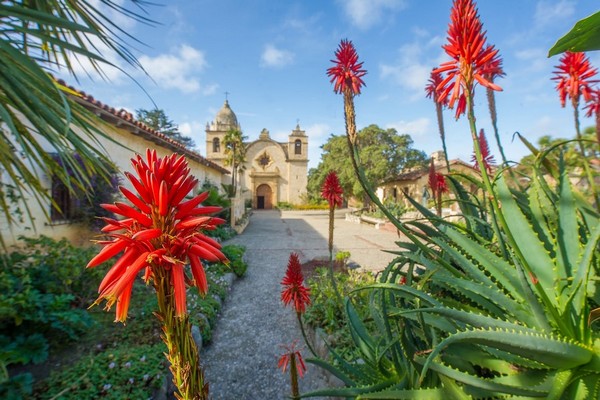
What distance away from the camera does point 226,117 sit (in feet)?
108

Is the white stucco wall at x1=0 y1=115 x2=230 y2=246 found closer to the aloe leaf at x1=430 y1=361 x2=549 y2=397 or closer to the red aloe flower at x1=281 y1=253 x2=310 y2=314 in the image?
the red aloe flower at x1=281 y1=253 x2=310 y2=314

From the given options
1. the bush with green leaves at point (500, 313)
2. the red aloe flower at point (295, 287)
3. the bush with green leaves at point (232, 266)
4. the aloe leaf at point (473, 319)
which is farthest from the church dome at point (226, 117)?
the aloe leaf at point (473, 319)

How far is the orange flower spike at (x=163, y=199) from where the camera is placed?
0.68m

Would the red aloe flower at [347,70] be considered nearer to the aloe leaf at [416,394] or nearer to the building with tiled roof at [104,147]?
the aloe leaf at [416,394]

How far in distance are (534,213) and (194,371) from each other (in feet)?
5.26

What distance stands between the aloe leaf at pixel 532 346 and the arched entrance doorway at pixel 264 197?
31508 mm

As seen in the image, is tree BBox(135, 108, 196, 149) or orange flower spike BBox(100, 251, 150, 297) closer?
orange flower spike BBox(100, 251, 150, 297)

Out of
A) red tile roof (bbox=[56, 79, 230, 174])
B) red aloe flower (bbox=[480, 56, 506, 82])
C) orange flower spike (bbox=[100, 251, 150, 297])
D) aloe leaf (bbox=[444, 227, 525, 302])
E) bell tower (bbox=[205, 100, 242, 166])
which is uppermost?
bell tower (bbox=[205, 100, 242, 166])

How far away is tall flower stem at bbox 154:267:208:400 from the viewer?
0.57 meters

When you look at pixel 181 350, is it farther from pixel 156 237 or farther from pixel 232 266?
pixel 232 266

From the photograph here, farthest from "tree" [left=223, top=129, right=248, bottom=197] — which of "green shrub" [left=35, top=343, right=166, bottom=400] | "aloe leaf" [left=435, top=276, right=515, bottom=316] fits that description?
"aloe leaf" [left=435, top=276, right=515, bottom=316]

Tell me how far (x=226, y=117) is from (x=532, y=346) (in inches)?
1391

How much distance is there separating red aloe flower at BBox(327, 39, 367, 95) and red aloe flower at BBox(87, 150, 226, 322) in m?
1.18

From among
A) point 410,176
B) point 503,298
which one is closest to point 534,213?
point 503,298
